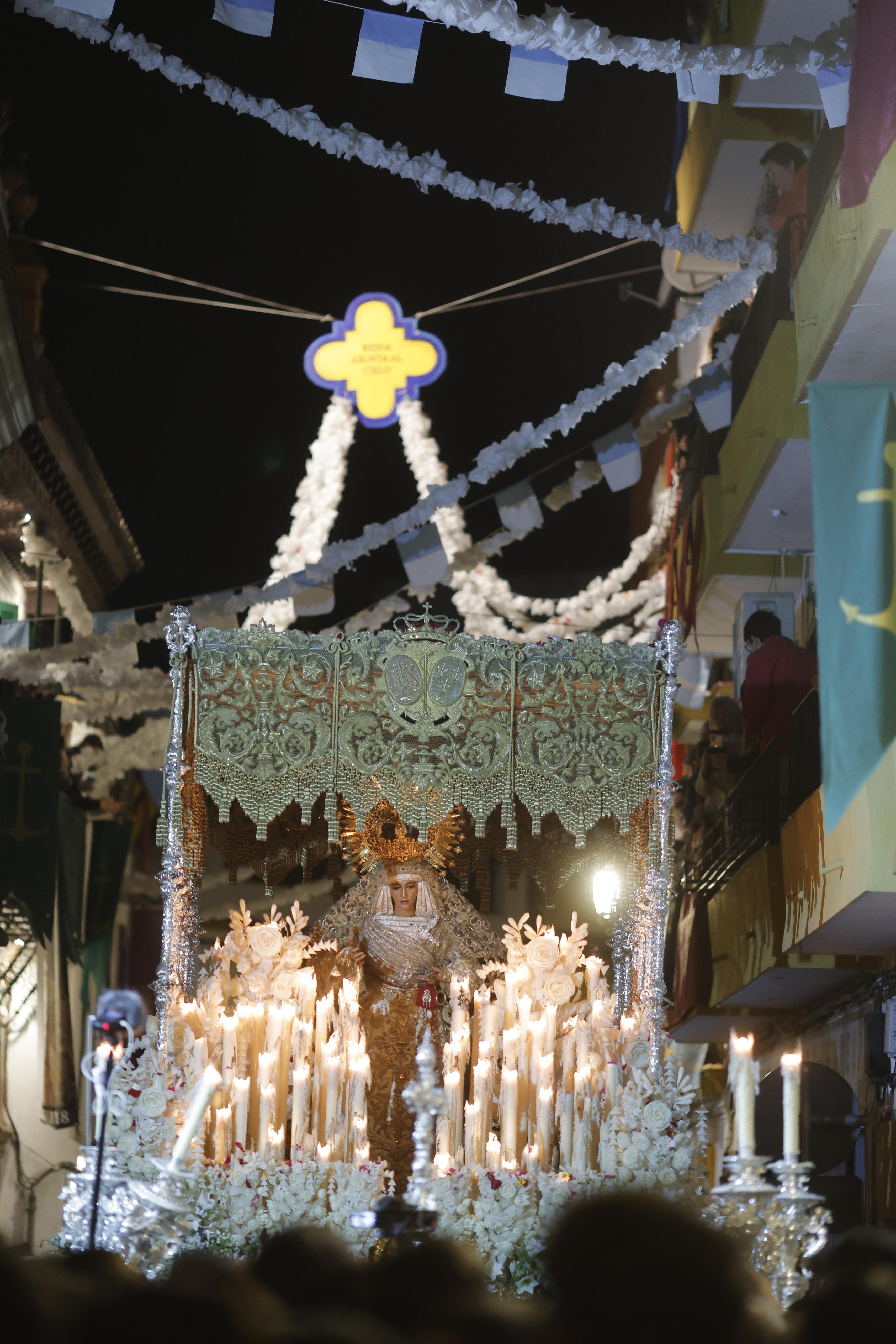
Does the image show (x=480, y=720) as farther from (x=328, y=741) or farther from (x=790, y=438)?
(x=790, y=438)

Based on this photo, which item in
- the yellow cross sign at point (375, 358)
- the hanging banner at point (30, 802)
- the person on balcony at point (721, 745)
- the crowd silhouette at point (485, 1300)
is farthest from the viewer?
the hanging banner at point (30, 802)

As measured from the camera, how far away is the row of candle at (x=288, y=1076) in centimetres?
1019

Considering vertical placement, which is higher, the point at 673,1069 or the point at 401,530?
the point at 401,530

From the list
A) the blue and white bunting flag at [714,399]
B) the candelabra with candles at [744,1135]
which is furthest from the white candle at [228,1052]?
the blue and white bunting flag at [714,399]

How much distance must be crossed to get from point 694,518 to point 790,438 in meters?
5.57

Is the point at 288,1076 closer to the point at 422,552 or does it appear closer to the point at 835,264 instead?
the point at 422,552

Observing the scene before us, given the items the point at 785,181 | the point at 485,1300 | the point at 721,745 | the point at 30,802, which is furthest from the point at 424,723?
the point at 30,802

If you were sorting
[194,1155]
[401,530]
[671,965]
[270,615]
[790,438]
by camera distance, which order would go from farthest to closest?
1. [671,965]
2. [270,615]
3. [401,530]
4. [790,438]
5. [194,1155]

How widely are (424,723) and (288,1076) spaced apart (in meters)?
2.59

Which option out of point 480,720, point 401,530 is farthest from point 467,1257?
point 401,530

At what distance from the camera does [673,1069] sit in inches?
376

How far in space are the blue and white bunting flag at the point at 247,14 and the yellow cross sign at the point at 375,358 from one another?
275 inches

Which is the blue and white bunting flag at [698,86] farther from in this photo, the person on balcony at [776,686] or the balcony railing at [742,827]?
the balcony railing at [742,827]

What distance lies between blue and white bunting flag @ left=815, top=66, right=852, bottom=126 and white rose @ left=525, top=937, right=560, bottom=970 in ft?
18.4
